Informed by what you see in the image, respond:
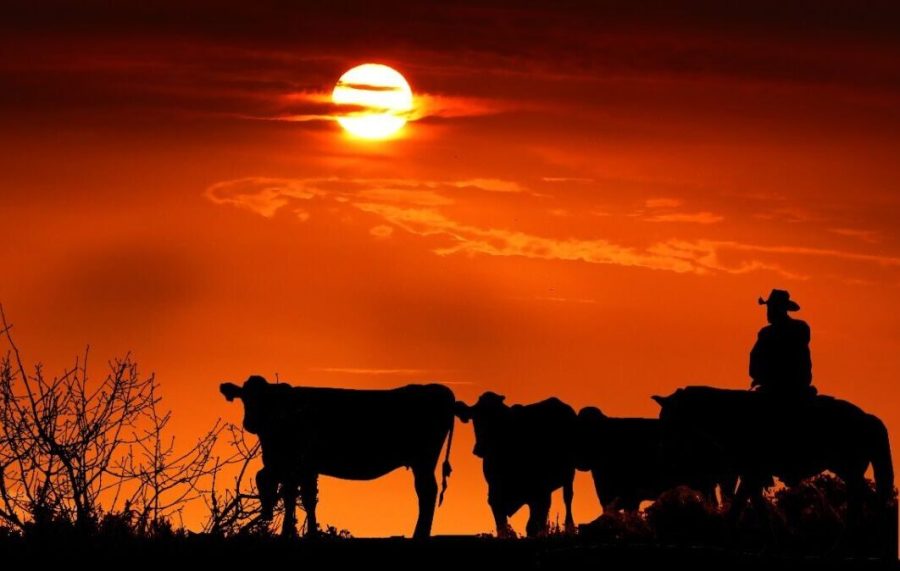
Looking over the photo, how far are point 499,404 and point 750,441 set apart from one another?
718cm

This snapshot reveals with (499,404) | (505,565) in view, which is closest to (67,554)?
(505,565)

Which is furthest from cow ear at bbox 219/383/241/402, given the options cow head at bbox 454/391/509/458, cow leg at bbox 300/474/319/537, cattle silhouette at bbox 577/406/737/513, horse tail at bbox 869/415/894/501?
horse tail at bbox 869/415/894/501

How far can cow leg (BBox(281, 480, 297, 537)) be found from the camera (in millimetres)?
21791

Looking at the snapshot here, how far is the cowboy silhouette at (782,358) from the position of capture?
24.5 m

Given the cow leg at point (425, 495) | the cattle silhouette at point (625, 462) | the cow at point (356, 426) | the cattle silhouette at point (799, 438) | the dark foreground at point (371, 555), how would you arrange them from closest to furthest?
the dark foreground at point (371, 555)
the cattle silhouette at point (799, 438)
the cow leg at point (425, 495)
the cow at point (356, 426)
the cattle silhouette at point (625, 462)

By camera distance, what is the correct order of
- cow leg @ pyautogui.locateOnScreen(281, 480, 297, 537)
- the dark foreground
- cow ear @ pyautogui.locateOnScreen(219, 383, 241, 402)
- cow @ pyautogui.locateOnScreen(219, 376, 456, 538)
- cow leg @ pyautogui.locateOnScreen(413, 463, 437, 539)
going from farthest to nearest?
cow ear @ pyautogui.locateOnScreen(219, 383, 241, 402)
cow @ pyautogui.locateOnScreen(219, 376, 456, 538)
cow leg @ pyautogui.locateOnScreen(413, 463, 437, 539)
cow leg @ pyautogui.locateOnScreen(281, 480, 297, 537)
the dark foreground

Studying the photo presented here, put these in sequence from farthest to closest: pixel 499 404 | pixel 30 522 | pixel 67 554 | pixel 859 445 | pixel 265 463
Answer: pixel 499 404, pixel 265 463, pixel 859 445, pixel 30 522, pixel 67 554

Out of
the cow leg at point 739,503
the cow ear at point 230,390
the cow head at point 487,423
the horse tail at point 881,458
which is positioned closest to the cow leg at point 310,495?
the cow ear at point 230,390

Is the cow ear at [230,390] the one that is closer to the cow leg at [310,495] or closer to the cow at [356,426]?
the cow at [356,426]

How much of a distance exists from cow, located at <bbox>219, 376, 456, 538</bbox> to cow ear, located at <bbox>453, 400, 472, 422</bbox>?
612 millimetres

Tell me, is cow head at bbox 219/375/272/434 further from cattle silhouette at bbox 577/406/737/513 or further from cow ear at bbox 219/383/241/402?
→ cattle silhouette at bbox 577/406/737/513

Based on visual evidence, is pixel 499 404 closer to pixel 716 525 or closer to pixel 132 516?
pixel 716 525

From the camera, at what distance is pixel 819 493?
26391 millimetres

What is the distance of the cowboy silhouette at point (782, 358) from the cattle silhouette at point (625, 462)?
6480 mm
